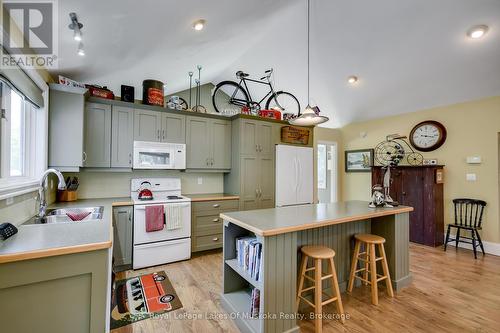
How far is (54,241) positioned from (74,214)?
1326 millimetres

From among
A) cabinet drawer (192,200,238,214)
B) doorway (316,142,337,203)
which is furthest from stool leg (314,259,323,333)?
doorway (316,142,337,203)

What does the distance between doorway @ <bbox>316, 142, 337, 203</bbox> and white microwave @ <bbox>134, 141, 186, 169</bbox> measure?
3767 mm

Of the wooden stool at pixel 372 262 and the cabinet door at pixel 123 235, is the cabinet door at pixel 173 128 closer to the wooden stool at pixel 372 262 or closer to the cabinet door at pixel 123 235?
the cabinet door at pixel 123 235

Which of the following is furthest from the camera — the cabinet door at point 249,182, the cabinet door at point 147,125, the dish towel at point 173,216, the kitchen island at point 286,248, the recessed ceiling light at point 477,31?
the cabinet door at point 249,182

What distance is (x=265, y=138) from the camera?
13.5 feet

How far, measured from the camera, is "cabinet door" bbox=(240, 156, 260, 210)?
152 inches

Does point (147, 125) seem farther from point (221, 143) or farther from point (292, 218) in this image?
point (292, 218)

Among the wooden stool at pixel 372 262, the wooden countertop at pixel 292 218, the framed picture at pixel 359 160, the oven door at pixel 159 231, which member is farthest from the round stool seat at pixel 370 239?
the framed picture at pixel 359 160

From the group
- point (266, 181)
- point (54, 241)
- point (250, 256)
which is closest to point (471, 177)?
point (266, 181)

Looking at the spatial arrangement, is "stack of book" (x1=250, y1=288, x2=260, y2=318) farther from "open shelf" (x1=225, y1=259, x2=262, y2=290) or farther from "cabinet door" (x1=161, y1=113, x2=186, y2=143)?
"cabinet door" (x1=161, y1=113, x2=186, y2=143)

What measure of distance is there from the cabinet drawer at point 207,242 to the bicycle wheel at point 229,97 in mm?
2444

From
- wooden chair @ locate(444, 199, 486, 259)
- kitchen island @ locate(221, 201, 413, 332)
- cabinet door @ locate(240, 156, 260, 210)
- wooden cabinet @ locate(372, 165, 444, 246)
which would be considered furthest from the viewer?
wooden cabinet @ locate(372, 165, 444, 246)

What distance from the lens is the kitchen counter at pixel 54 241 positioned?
114cm

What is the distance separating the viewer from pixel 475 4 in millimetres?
2656
